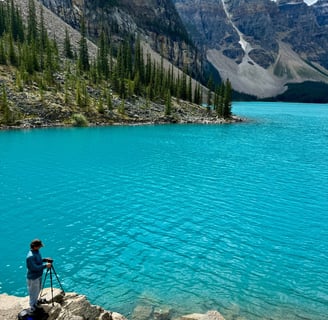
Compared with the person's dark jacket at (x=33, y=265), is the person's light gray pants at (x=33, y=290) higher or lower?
lower

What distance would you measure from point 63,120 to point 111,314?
9907 cm

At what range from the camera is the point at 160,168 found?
54.4m

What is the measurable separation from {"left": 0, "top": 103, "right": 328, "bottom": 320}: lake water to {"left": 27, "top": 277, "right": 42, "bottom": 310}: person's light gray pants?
518 cm

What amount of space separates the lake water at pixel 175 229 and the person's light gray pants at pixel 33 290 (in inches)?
204

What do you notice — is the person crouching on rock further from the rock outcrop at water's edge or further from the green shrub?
the green shrub

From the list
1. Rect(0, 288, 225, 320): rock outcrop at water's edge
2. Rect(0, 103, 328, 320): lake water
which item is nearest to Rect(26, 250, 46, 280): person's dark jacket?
Rect(0, 288, 225, 320): rock outcrop at water's edge

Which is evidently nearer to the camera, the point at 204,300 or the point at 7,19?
the point at 204,300

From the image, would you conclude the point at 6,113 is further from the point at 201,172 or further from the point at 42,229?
the point at 42,229

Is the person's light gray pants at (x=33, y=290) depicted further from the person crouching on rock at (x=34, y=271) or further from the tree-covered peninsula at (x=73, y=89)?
the tree-covered peninsula at (x=73, y=89)

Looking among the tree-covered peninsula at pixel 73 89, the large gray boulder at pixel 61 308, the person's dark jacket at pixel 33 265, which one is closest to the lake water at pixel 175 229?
the large gray boulder at pixel 61 308

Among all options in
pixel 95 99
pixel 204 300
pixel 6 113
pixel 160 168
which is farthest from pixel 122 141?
pixel 204 300

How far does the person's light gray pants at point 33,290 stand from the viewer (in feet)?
47.0

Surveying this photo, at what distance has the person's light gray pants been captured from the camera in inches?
564

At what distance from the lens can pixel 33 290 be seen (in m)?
14.3
